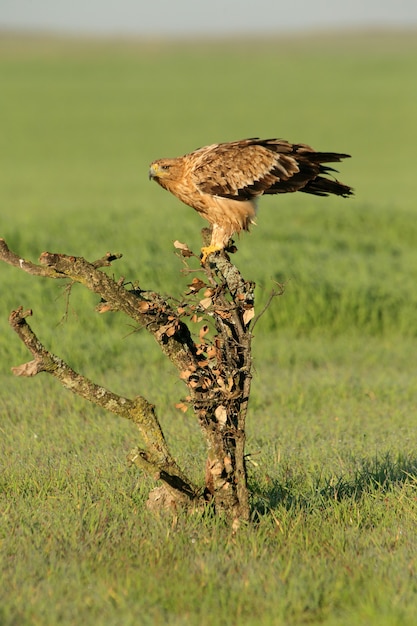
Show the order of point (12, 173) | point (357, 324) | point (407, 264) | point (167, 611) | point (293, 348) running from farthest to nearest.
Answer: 1. point (12, 173)
2. point (407, 264)
3. point (357, 324)
4. point (293, 348)
5. point (167, 611)

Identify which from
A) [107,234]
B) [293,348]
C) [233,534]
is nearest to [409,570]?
[233,534]

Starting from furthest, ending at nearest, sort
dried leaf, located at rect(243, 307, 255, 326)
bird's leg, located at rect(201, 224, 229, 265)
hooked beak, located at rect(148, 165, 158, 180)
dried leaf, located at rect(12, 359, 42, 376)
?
hooked beak, located at rect(148, 165, 158, 180) < bird's leg, located at rect(201, 224, 229, 265) < dried leaf, located at rect(243, 307, 255, 326) < dried leaf, located at rect(12, 359, 42, 376)

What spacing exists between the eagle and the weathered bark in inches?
37.6

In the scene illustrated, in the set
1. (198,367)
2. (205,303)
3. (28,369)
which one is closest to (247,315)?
(205,303)

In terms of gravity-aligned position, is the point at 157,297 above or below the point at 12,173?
above

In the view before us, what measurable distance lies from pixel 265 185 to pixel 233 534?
7.83 feet

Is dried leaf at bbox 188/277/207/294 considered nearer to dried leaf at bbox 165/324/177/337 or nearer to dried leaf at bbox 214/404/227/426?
dried leaf at bbox 165/324/177/337

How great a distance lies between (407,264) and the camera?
1489 cm

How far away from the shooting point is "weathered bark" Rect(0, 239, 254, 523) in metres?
5.20

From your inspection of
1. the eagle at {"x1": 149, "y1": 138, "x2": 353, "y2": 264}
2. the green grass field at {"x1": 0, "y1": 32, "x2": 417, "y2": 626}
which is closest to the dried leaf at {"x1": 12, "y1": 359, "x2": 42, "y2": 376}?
the green grass field at {"x1": 0, "y1": 32, "x2": 417, "y2": 626}

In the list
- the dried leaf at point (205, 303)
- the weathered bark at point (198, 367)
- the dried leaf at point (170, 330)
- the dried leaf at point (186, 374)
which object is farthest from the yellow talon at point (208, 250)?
the dried leaf at point (186, 374)

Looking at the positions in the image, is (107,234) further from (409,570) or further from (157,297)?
(409,570)

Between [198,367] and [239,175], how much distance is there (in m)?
1.66

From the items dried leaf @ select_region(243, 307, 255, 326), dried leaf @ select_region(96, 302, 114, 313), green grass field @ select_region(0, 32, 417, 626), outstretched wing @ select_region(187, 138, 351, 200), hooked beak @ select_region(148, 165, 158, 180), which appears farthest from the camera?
hooked beak @ select_region(148, 165, 158, 180)
